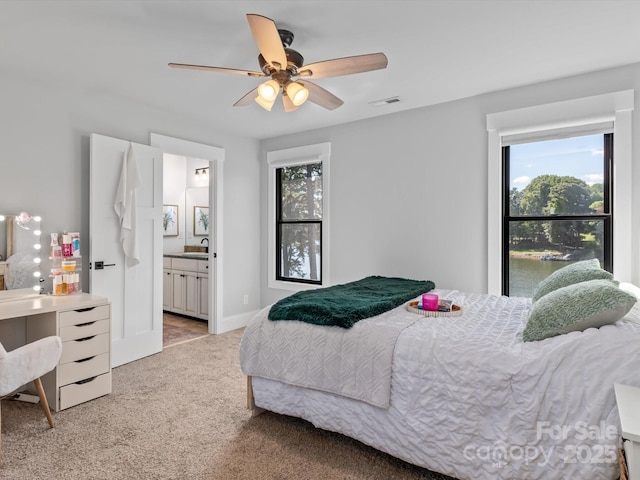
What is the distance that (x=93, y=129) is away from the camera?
11.0 feet

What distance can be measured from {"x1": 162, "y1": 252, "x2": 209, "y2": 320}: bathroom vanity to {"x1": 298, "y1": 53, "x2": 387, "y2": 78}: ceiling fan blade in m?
3.17

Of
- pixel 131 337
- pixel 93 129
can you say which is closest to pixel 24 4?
pixel 93 129

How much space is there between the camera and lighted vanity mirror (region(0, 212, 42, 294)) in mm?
2795

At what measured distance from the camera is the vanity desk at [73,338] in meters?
2.54

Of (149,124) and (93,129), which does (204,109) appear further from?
(93,129)

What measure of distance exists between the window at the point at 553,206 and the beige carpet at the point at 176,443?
7.13 feet

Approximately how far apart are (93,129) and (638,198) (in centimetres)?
449

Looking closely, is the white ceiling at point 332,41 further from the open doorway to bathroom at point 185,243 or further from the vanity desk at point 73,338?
the open doorway to bathroom at point 185,243

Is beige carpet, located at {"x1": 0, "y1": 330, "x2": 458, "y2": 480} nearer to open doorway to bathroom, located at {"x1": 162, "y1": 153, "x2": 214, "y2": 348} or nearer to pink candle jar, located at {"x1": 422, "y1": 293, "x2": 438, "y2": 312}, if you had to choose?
pink candle jar, located at {"x1": 422, "y1": 293, "x2": 438, "y2": 312}

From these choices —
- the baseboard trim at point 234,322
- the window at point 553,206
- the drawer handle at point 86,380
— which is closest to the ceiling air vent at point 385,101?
the window at point 553,206

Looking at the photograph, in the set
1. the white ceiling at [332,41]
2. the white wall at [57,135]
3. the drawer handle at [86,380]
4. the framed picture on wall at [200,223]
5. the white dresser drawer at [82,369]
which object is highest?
the white ceiling at [332,41]

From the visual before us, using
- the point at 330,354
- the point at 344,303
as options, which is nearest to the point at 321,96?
the point at 344,303

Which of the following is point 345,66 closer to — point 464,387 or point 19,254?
point 464,387

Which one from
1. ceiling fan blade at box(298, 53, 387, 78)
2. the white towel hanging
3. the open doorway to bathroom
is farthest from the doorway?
ceiling fan blade at box(298, 53, 387, 78)
